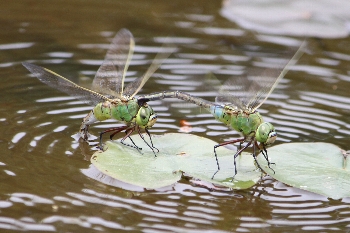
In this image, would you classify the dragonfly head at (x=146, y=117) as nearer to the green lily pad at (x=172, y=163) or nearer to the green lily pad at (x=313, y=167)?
the green lily pad at (x=172, y=163)

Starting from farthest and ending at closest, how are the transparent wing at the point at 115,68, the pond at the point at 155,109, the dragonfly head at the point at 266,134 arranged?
1. the transparent wing at the point at 115,68
2. the dragonfly head at the point at 266,134
3. the pond at the point at 155,109

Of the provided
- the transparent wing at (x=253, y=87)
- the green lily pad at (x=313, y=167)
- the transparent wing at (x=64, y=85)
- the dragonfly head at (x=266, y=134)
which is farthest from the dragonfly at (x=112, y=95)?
the green lily pad at (x=313, y=167)

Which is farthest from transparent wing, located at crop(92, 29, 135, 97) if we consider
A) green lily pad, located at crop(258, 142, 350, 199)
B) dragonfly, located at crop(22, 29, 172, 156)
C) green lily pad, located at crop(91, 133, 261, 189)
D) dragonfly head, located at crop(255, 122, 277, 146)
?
green lily pad, located at crop(258, 142, 350, 199)

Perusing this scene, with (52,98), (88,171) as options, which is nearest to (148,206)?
(88,171)

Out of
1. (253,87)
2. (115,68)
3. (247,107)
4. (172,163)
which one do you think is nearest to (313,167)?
(247,107)

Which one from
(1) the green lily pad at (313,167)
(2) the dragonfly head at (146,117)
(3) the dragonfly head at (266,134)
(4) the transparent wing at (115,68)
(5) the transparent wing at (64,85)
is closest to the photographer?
(1) the green lily pad at (313,167)

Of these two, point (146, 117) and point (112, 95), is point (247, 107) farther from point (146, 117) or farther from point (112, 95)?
point (112, 95)

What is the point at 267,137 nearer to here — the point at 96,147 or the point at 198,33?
the point at 96,147
